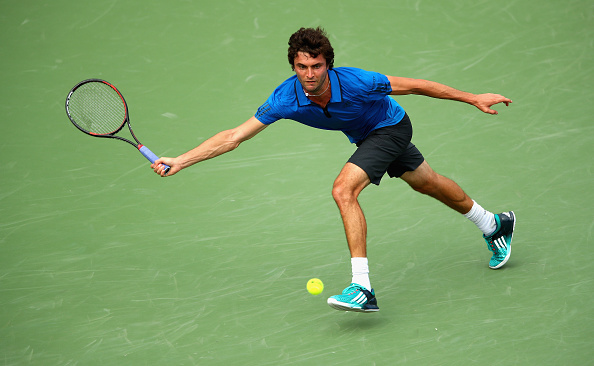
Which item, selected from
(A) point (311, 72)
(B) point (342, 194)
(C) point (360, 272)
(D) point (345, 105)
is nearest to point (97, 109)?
(A) point (311, 72)

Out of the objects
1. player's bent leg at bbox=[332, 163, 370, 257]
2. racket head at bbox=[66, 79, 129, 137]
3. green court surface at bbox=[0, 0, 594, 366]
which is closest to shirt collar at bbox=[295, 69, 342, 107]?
player's bent leg at bbox=[332, 163, 370, 257]

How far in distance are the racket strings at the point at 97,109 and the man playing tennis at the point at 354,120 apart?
92cm

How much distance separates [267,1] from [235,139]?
4265mm

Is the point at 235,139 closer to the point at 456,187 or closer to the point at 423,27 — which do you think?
the point at 456,187

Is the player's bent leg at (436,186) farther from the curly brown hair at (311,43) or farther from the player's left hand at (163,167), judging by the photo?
the player's left hand at (163,167)

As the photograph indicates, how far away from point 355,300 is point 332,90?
1.19 metres

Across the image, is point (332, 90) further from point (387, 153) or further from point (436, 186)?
point (436, 186)

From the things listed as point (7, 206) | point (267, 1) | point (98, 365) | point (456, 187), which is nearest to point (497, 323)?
point (456, 187)

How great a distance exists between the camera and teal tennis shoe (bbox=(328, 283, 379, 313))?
4.08m

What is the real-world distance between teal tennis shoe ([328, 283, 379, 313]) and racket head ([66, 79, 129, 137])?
1958 mm

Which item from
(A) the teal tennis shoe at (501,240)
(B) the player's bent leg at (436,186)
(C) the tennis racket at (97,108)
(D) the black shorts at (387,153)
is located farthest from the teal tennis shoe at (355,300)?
(C) the tennis racket at (97,108)

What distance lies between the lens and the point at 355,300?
4.14m

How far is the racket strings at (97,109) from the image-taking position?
5.18m

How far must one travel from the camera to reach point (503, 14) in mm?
8234
